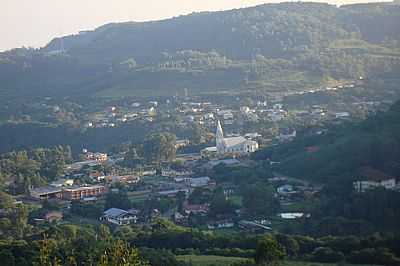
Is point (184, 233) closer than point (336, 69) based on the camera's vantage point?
Yes

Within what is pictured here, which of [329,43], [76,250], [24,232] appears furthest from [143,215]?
[329,43]

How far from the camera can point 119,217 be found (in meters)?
26.1

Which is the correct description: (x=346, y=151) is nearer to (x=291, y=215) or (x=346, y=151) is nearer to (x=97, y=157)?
(x=291, y=215)

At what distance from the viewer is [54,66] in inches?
3250

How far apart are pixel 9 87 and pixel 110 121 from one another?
27.8 m

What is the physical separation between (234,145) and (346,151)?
11.6 metres

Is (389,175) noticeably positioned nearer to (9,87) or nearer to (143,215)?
(143,215)

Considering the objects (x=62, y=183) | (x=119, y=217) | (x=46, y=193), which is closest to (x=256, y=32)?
(x=62, y=183)

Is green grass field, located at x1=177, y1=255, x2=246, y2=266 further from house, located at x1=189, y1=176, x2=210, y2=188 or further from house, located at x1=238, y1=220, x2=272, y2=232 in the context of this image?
house, located at x1=189, y1=176, x2=210, y2=188

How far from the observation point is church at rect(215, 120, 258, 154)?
38.3 meters

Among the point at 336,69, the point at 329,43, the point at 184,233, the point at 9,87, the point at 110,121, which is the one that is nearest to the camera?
the point at 184,233

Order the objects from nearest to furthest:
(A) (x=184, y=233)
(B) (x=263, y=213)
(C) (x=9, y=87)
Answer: (A) (x=184, y=233) < (B) (x=263, y=213) < (C) (x=9, y=87)

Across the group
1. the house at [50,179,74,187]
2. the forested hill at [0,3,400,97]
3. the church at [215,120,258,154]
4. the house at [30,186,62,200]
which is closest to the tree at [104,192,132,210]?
the house at [30,186,62,200]

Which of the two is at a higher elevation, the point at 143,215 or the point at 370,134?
the point at 370,134
